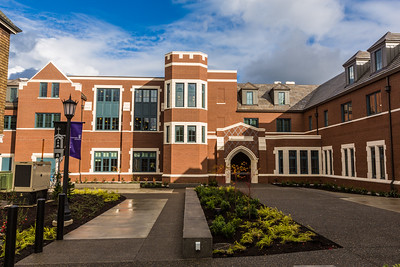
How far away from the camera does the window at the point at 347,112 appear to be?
22066mm

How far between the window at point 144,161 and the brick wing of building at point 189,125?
0.34ft

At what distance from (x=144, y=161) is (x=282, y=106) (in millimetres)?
16678

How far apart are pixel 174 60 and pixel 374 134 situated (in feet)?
58.5

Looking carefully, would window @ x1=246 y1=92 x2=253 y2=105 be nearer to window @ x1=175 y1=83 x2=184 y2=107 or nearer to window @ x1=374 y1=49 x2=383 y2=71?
window @ x1=175 y1=83 x2=184 y2=107

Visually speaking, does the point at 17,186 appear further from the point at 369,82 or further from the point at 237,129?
the point at 369,82

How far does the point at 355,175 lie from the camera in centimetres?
2081

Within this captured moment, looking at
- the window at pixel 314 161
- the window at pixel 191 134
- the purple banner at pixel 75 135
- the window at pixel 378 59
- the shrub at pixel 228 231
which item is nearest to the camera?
the shrub at pixel 228 231

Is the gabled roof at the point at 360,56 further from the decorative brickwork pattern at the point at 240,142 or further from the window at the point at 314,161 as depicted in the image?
the decorative brickwork pattern at the point at 240,142

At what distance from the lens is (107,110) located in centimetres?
2772

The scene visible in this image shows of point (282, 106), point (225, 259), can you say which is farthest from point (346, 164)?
point (225, 259)

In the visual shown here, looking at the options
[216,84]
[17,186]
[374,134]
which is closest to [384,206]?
[374,134]

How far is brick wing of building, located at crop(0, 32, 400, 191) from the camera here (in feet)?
79.8

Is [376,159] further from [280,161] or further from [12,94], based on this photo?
[12,94]

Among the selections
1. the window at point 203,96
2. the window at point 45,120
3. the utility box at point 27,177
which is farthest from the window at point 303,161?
the window at point 45,120
